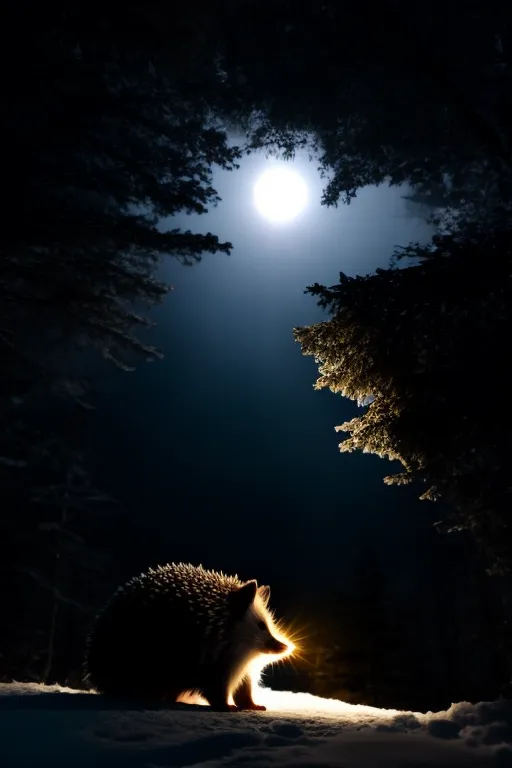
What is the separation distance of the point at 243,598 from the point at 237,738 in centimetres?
137

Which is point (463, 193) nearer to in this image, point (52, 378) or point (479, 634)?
point (52, 378)

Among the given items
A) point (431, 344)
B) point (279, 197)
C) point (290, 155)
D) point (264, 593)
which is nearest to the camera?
point (431, 344)

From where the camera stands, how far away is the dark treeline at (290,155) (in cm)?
411

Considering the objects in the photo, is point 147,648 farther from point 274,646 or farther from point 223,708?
point 274,646

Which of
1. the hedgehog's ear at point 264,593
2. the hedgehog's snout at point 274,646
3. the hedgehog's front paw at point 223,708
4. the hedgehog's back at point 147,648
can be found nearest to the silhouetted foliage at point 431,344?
the hedgehog's ear at point 264,593

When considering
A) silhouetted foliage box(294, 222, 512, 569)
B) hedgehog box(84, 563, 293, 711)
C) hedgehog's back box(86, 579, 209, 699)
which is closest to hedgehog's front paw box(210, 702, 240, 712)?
hedgehog box(84, 563, 293, 711)

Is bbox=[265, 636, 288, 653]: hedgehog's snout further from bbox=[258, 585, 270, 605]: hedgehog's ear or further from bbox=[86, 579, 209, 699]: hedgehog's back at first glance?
bbox=[86, 579, 209, 699]: hedgehog's back

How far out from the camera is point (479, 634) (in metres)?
17.9

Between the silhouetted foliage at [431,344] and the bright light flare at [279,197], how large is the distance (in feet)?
423

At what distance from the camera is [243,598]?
382 cm

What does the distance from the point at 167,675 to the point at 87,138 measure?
741 cm

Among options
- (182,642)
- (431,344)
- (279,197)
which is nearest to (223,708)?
(182,642)

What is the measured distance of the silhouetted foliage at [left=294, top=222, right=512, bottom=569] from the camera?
387 centimetres

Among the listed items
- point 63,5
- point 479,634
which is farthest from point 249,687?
point 479,634
